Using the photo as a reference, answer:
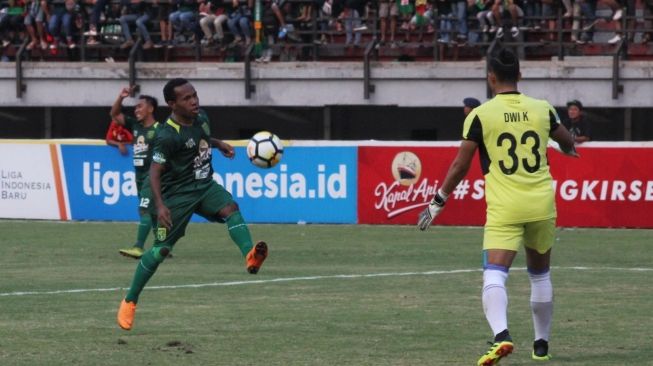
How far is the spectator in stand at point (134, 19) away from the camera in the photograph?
33625mm

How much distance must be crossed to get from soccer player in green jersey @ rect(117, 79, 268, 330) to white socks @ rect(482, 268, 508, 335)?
9.44 ft

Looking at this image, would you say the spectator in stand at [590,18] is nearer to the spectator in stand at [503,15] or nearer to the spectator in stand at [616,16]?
the spectator in stand at [616,16]

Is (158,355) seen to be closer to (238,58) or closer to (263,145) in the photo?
(263,145)

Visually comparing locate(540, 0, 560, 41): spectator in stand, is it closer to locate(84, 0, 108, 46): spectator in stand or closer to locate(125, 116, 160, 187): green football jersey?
locate(84, 0, 108, 46): spectator in stand

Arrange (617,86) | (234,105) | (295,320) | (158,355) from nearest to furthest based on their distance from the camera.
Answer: (158,355) < (295,320) < (617,86) < (234,105)

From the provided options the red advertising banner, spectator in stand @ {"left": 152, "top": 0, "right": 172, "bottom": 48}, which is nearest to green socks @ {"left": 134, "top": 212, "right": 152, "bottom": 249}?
the red advertising banner

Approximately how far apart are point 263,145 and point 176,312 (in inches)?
209

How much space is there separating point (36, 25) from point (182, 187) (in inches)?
916

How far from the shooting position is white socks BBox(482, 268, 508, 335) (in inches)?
360

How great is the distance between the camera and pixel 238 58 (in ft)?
110

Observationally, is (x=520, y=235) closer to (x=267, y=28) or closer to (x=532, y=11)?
(x=532, y=11)

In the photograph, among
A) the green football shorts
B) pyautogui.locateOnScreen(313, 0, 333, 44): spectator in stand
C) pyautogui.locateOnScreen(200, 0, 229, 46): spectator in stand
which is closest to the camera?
the green football shorts

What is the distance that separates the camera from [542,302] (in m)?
9.69

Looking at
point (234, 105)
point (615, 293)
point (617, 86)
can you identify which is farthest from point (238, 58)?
point (615, 293)
